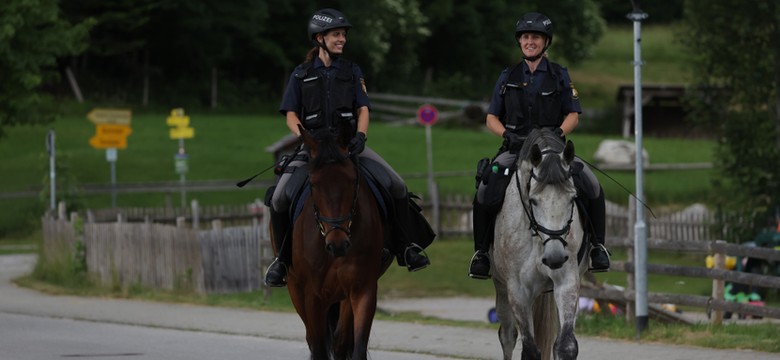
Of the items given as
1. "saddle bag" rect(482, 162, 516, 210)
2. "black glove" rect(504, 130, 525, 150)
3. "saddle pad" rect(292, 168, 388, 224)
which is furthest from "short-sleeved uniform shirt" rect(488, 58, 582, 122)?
"saddle pad" rect(292, 168, 388, 224)

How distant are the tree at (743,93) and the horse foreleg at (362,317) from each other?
72.6 ft

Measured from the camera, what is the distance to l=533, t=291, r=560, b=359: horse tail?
1270cm

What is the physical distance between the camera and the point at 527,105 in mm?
13055

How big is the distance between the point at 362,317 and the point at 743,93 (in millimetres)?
22742

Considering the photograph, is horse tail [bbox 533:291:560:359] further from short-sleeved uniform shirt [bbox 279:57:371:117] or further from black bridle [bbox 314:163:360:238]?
short-sleeved uniform shirt [bbox 279:57:371:117]

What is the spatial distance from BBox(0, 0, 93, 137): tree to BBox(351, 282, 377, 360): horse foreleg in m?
26.6

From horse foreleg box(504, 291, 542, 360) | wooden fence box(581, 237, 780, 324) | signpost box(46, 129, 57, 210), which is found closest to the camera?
horse foreleg box(504, 291, 542, 360)

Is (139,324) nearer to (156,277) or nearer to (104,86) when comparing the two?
(156,277)

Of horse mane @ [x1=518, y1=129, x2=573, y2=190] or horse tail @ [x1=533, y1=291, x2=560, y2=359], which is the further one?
horse tail @ [x1=533, y1=291, x2=560, y2=359]

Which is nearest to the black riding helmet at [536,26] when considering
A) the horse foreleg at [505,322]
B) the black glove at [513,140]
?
the black glove at [513,140]

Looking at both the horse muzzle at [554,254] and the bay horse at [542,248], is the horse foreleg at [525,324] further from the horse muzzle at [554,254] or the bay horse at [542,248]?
the horse muzzle at [554,254]

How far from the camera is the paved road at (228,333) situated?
660 inches

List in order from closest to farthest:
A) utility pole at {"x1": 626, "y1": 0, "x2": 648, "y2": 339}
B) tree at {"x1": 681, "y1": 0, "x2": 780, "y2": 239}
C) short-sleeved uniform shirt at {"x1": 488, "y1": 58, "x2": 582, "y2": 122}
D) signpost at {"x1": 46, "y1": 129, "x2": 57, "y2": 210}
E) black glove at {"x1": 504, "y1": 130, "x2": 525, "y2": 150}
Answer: black glove at {"x1": 504, "y1": 130, "x2": 525, "y2": 150}, short-sleeved uniform shirt at {"x1": 488, "y1": 58, "x2": 582, "y2": 122}, utility pole at {"x1": 626, "y1": 0, "x2": 648, "y2": 339}, signpost at {"x1": 46, "y1": 129, "x2": 57, "y2": 210}, tree at {"x1": 681, "y1": 0, "x2": 780, "y2": 239}

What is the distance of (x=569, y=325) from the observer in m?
11.8
